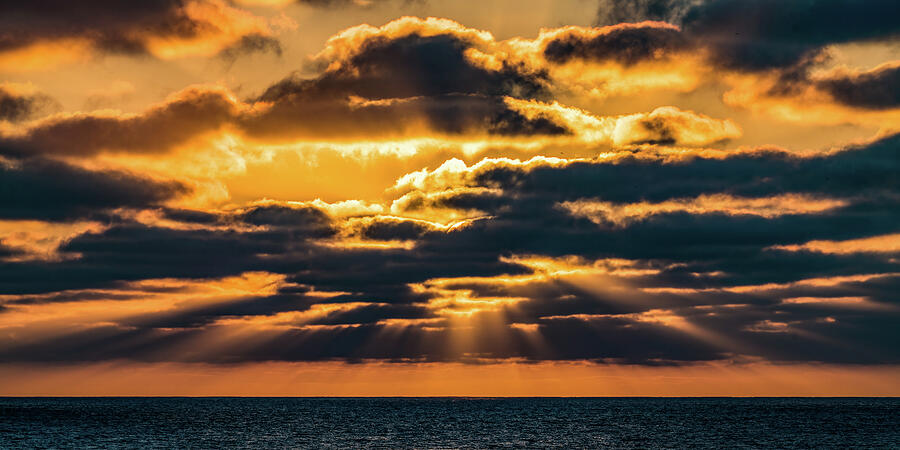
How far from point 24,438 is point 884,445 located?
13674 cm

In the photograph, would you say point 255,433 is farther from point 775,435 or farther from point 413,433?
point 775,435

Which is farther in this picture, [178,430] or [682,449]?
[178,430]

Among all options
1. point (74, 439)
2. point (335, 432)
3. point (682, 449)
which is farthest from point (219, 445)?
point (682, 449)

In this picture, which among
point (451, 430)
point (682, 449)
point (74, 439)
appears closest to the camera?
point (682, 449)

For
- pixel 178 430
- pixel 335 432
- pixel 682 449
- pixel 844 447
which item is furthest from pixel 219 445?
pixel 844 447

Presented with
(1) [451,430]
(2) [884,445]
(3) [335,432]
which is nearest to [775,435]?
(2) [884,445]

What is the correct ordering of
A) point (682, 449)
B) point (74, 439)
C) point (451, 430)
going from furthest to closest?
point (451, 430)
point (74, 439)
point (682, 449)

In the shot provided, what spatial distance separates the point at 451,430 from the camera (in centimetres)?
19112

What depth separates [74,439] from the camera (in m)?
154

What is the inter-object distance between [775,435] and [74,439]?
123628mm

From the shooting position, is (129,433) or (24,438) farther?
(129,433)

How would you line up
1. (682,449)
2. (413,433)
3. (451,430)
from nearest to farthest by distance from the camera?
(682,449) → (413,433) → (451,430)

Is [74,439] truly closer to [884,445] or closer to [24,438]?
[24,438]

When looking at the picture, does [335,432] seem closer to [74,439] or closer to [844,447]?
[74,439]
